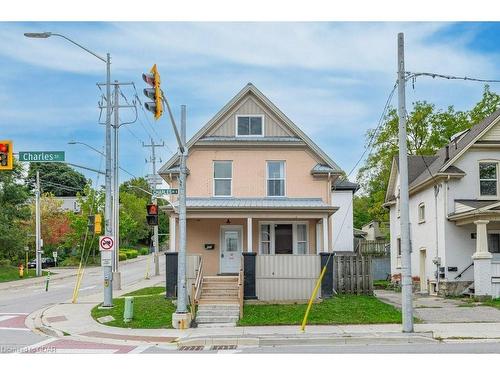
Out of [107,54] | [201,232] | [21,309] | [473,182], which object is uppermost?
[107,54]

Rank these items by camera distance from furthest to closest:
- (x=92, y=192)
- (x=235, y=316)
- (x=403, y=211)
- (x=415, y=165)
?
(x=92, y=192)
(x=415, y=165)
(x=235, y=316)
(x=403, y=211)

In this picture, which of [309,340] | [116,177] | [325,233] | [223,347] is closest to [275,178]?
[325,233]

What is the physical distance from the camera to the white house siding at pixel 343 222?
4319cm

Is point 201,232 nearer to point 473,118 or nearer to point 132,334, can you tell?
point 132,334

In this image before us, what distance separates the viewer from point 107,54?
2756 cm

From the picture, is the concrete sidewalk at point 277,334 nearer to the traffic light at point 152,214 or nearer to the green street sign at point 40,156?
the traffic light at point 152,214

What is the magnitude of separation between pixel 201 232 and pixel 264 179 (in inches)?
141

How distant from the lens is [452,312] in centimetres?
2150

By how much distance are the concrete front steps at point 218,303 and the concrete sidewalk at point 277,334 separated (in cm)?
103

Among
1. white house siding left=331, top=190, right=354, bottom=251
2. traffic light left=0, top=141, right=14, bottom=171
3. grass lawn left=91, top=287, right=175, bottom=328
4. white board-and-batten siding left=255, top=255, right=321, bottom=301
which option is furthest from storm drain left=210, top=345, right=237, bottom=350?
white house siding left=331, top=190, right=354, bottom=251

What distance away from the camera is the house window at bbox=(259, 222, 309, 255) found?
2700cm

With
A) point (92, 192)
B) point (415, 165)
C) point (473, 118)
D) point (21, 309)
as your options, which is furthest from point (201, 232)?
point (92, 192)

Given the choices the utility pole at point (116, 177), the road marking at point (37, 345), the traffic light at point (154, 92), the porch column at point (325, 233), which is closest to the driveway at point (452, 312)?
the porch column at point (325, 233)

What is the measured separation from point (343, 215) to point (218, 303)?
2401 cm
